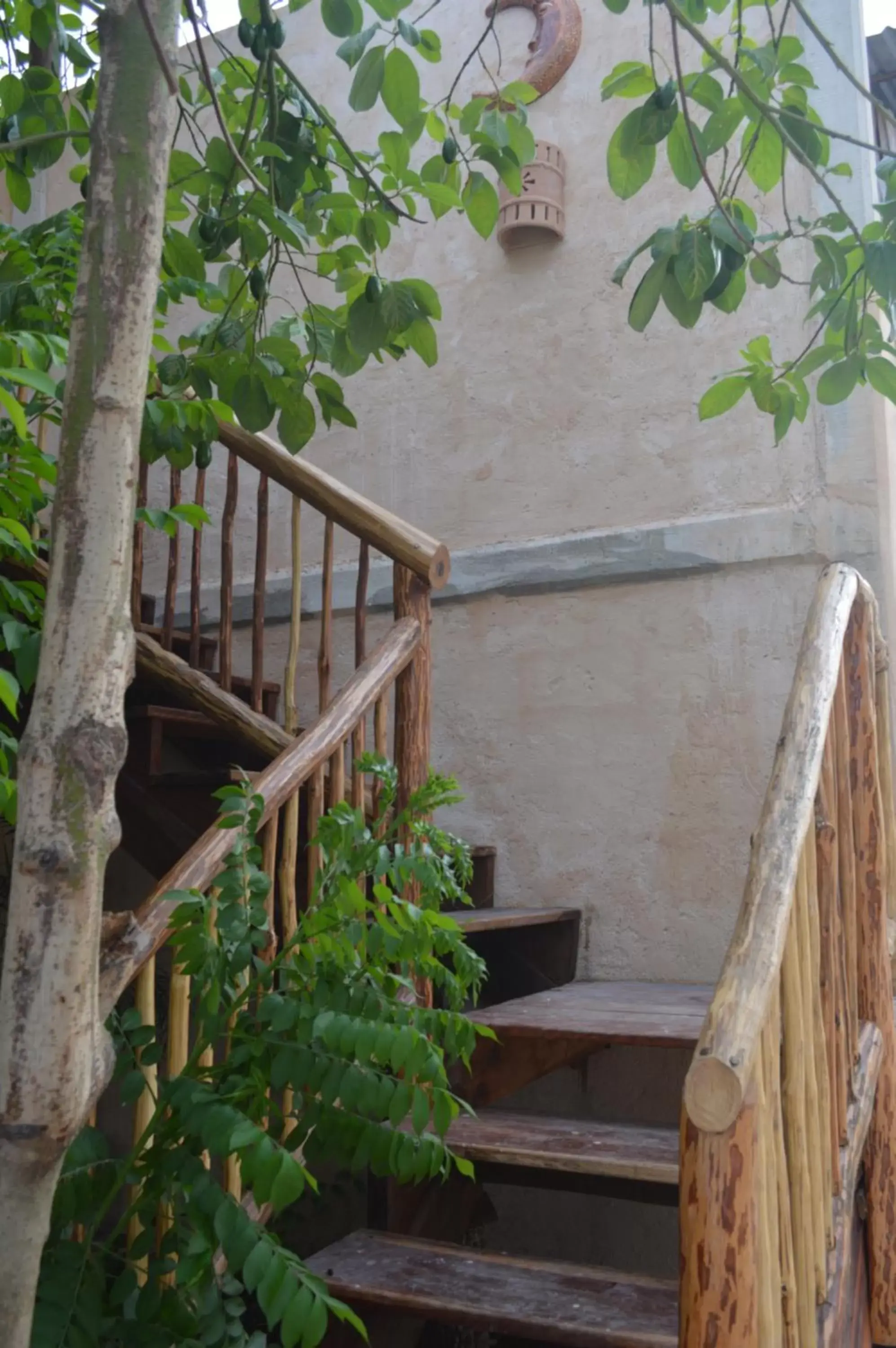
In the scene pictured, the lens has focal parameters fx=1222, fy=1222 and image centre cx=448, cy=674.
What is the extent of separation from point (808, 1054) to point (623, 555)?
7.89ft

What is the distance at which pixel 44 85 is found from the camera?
229 centimetres

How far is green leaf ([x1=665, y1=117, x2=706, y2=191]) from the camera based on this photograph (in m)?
2.00

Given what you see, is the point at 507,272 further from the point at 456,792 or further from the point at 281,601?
the point at 456,792

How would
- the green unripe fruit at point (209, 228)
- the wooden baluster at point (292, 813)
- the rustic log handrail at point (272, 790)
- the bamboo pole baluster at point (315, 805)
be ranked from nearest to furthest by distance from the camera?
the rustic log handrail at point (272, 790) < the green unripe fruit at point (209, 228) < the wooden baluster at point (292, 813) < the bamboo pole baluster at point (315, 805)

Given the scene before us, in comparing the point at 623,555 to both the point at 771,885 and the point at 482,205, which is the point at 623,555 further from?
the point at 771,885

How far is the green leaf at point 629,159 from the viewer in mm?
1836

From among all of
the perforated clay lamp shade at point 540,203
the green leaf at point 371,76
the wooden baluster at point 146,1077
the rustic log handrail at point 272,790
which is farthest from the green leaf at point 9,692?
the perforated clay lamp shade at point 540,203

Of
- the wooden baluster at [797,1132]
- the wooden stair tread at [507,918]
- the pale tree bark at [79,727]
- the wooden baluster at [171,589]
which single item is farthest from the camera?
the wooden baluster at [171,589]

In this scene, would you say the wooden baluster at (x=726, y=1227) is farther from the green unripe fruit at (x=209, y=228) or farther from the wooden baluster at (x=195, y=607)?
the wooden baluster at (x=195, y=607)

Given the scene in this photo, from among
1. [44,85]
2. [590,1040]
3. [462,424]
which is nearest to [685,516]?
[462,424]

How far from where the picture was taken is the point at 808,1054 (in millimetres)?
1756

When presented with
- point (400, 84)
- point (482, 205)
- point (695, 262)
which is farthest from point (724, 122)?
point (400, 84)

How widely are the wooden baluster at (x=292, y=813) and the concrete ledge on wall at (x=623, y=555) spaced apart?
3.12ft

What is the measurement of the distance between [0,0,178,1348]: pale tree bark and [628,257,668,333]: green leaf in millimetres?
832
